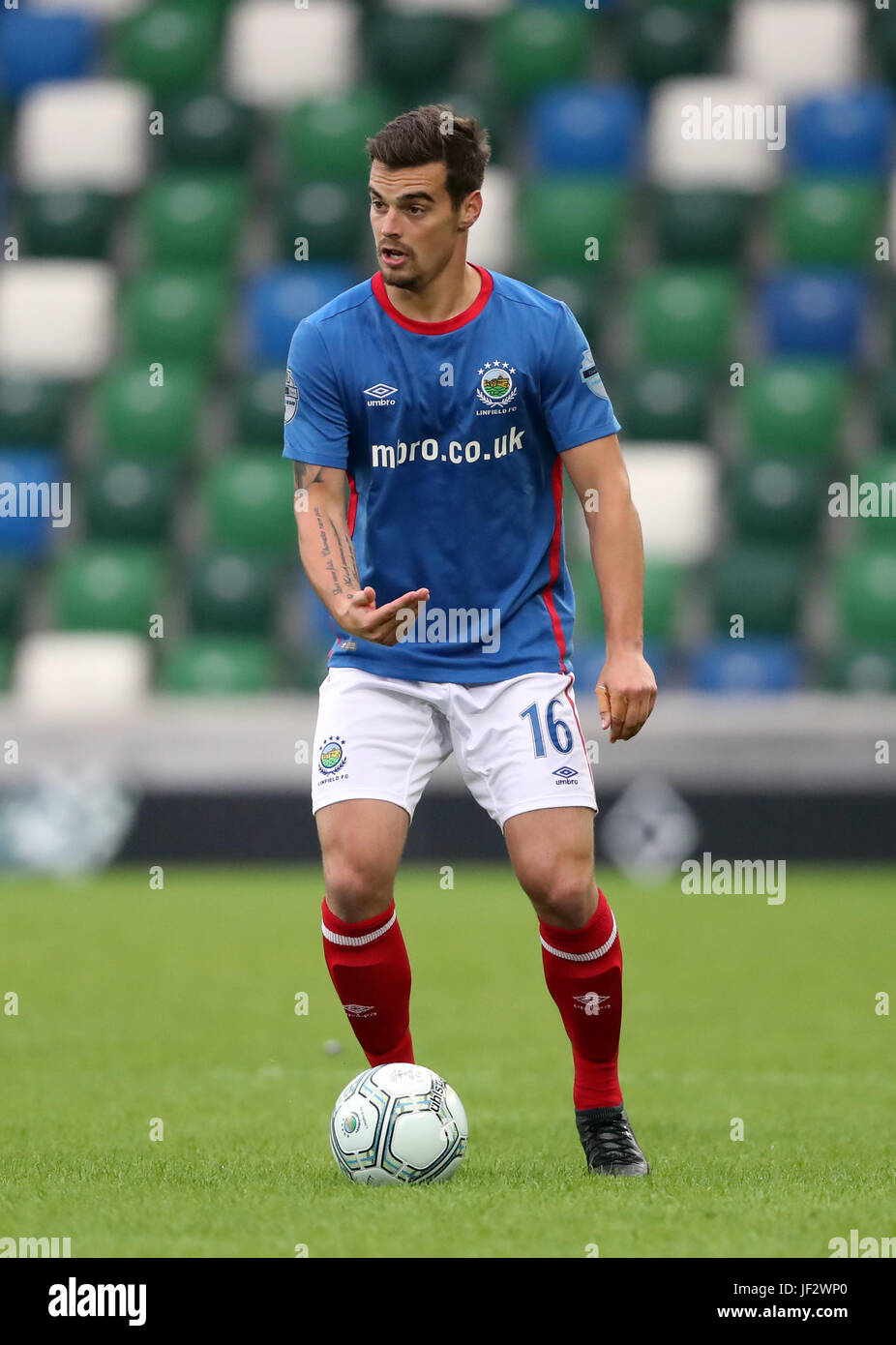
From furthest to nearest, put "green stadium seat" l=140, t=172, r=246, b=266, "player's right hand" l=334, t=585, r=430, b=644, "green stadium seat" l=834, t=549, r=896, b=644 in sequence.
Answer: "green stadium seat" l=140, t=172, r=246, b=266 → "green stadium seat" l=834, t=549, r=896, b=644 → "player's right hand" l=334, t=585, r=430, b=644

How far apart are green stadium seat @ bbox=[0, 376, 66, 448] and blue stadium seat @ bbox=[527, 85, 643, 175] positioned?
398cm

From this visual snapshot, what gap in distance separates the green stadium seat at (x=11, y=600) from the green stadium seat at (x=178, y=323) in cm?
213

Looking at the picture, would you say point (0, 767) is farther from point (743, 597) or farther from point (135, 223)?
point (135, 223)

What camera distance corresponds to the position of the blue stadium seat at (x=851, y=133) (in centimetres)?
1546

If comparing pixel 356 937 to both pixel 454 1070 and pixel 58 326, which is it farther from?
pixel 58 326

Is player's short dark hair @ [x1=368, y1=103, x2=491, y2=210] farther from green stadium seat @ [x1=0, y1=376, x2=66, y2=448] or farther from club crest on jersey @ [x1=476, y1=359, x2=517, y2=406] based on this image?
green stadium seat @ [x1=0, y1=376, x2=66, y2=448]

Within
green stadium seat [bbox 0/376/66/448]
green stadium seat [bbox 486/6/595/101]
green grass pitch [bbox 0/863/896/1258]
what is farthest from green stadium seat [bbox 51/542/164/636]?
green stadium seat [bbox 486/6/595/101]

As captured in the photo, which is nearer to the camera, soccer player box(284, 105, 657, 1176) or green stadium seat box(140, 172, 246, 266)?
soccer player box(284, 105, 657, 1176)

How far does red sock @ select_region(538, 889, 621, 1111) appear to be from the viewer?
14.9ft

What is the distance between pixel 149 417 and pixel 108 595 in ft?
5.08

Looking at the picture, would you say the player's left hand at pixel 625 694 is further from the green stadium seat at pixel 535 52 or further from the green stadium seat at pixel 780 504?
the green stadium seat at pixel 535 52

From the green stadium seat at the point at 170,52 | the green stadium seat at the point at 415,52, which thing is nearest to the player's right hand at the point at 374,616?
the green stadium seat at the point at 415,52

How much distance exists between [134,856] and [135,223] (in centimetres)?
639
